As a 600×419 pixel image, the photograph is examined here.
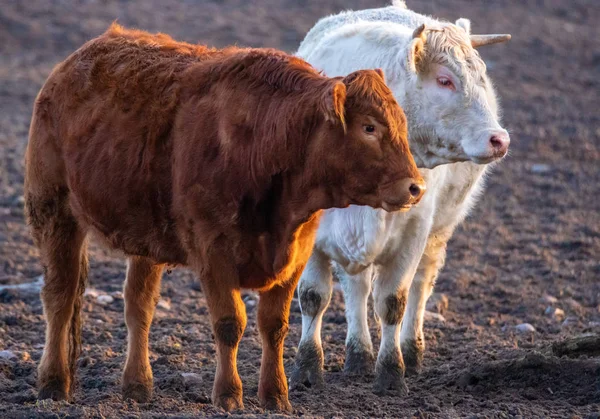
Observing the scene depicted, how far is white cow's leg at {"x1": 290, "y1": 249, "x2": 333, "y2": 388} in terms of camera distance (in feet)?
21.9

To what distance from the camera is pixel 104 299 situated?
8391mm

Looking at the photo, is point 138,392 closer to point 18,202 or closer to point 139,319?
point 139,319

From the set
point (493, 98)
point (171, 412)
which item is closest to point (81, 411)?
point (171, 412)

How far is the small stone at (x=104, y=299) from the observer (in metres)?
8.33

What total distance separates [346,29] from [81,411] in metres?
3.24

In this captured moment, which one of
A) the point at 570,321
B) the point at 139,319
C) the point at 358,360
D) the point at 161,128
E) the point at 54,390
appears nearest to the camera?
the point at 161,128

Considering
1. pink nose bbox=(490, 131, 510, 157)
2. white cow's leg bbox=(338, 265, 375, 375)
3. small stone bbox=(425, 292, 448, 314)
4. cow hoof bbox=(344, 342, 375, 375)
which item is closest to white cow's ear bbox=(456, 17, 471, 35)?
pink nose bbox=(490, 131, 510, 157)

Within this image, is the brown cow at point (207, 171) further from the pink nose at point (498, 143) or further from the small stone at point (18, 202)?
the small stone at point (18, 202)

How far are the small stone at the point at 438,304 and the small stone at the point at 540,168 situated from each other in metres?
4.46

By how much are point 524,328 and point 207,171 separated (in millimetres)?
3646

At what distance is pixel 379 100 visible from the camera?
16.4 ft

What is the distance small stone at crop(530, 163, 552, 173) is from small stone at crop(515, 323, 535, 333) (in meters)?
5.05

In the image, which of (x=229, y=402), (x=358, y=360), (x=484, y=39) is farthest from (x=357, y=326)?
(x=484, y=39)

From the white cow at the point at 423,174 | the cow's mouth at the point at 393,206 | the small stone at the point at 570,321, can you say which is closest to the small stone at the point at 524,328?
the small stone at the point at 570,321
